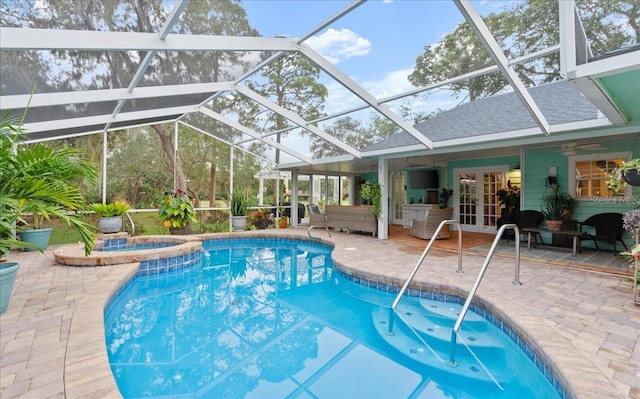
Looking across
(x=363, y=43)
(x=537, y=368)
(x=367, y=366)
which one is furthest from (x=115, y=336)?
(x=363, y=43)

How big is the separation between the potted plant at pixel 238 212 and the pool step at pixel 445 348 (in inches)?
326

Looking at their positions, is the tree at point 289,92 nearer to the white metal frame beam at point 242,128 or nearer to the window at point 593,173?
the white metal frame beam at point 242,128

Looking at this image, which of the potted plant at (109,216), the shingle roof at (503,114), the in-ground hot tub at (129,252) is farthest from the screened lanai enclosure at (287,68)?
the in-ground hot tub at (129,252)

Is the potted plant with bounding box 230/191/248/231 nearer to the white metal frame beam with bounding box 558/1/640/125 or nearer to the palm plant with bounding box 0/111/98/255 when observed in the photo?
the palm plant with bounding box 0/111/98/255

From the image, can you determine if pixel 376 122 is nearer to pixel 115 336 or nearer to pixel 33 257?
pixel 115 336

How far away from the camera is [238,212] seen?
11.7 metres

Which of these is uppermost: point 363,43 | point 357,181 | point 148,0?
point 363,43

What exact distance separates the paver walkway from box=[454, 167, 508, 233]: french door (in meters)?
4.61

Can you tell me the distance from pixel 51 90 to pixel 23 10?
2104 millimetres

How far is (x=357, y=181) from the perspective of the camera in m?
16.0

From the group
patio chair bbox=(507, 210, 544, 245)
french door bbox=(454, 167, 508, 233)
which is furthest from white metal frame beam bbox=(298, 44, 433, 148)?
french door bbox=(454, 167, 508, 233)

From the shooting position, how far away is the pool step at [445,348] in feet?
10.1

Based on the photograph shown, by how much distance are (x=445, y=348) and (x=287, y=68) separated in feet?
24.6

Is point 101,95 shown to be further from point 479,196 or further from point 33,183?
point 479,196
